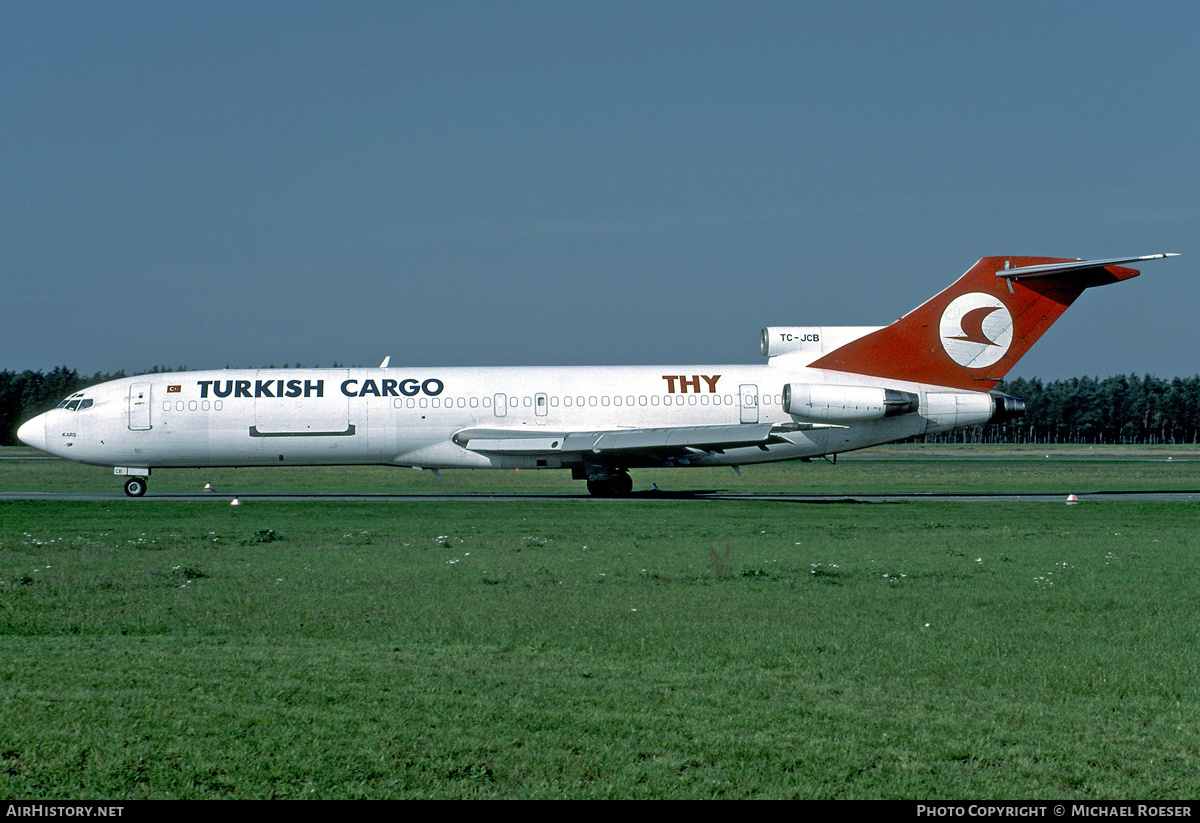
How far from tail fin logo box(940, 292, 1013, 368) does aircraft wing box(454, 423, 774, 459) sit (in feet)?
21.0

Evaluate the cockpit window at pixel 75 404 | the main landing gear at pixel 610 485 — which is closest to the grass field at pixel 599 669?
the main landing gear at pixel 610 485

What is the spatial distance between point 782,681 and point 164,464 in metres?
30.9

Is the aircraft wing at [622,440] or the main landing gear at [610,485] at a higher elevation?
the aircraft wing at [622,440]

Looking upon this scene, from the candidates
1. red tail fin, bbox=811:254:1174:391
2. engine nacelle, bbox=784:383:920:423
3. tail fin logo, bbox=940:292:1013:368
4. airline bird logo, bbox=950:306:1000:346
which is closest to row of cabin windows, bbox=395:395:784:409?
engine nacelle, bbox=784:383:920:423

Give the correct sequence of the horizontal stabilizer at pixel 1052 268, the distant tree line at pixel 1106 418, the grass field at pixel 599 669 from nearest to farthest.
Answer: the grass field at pixel 599 669
the horizontal stabilizer at pixel 1052 268
the distant tree line at pixel 1106 418

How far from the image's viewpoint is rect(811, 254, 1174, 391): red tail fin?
109ft

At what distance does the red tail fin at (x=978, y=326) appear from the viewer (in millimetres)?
33281

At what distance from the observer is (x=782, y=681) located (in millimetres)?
8281

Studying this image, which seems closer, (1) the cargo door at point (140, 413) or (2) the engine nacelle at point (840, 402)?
(2) the engine nacelle at point (840, 402)

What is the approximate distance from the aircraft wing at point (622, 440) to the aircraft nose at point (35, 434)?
13.4 metres

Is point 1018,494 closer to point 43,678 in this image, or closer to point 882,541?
point 882,541

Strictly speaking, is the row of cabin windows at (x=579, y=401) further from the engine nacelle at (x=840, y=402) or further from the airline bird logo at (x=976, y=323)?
the airline bird logo at (x=976, y=323)

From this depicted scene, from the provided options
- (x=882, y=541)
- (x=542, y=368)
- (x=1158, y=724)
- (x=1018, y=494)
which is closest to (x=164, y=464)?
(x=542, y=368)

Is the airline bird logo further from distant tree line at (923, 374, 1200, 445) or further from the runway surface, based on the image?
distant tree line at (923, 374, 1200, 445)
